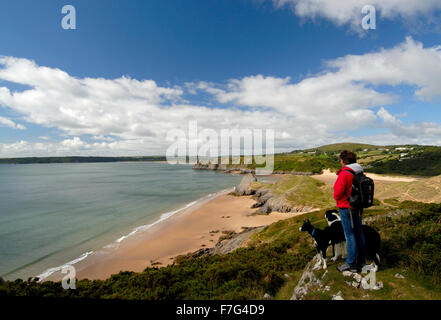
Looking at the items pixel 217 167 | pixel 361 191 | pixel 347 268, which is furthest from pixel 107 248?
pixel 217 167

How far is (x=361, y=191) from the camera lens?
459cm

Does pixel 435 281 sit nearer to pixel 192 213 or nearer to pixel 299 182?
pixel 192 213

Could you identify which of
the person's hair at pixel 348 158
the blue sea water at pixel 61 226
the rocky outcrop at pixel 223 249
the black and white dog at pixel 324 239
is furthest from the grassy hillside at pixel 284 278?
the blue sea water at pixel 61 226

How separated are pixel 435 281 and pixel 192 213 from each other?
33.7 m

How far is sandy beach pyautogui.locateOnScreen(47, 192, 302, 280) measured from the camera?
1847cm

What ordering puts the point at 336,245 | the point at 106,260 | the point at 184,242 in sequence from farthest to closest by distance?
1. the point at 184,242
2. the point at 106,260
3. the point at 336,245

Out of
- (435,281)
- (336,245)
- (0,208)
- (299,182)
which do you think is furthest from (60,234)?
(299,182)

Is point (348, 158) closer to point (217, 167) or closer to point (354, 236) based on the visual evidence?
point (354, 236)

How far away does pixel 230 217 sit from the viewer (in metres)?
33.6

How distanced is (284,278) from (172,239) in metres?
20.2

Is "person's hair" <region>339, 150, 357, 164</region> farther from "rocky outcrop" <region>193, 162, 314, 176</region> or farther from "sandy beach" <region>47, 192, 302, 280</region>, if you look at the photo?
"rocky outcrop" <region>193, 162, 314, 176</region>

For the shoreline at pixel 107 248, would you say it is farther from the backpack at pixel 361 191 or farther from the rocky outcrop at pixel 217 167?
the rocky outcrop at pixel 217 167

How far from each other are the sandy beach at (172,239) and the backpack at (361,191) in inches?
719

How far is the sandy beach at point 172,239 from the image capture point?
18.5 m
